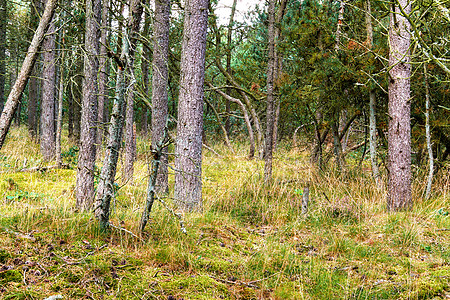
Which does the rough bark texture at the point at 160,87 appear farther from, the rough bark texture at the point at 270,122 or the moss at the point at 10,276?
the moss at the point at 10,276

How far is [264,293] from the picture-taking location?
10.3 ft

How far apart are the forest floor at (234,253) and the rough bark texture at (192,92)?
77 centimetres

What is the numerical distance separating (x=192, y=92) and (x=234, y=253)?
2.62m

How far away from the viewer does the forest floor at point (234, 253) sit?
2.80 m

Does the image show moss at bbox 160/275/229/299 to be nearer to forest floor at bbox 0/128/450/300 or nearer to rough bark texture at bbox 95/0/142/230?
forest floor at bbox 0/128/450/300

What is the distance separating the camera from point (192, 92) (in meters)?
5.36

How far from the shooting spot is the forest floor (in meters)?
2.80

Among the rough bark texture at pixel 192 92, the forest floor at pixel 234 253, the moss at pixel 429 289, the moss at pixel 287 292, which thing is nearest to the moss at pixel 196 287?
the forest floor at pixel 234 253

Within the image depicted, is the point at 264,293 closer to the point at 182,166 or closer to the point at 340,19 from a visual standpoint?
the point at 182,166

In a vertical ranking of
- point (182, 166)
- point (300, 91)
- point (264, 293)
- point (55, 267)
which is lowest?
point (264, 293)

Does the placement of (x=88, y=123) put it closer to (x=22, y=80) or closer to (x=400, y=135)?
(x=22, y=80)

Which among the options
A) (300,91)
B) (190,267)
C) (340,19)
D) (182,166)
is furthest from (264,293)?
(340,19)

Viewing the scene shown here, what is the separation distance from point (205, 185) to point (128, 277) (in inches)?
184

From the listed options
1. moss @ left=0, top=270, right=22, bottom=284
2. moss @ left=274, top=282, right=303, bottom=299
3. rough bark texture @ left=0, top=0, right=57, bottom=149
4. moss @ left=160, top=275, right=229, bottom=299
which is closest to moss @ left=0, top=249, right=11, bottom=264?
moss @ left=0, top=270, right=22, bottom=284
